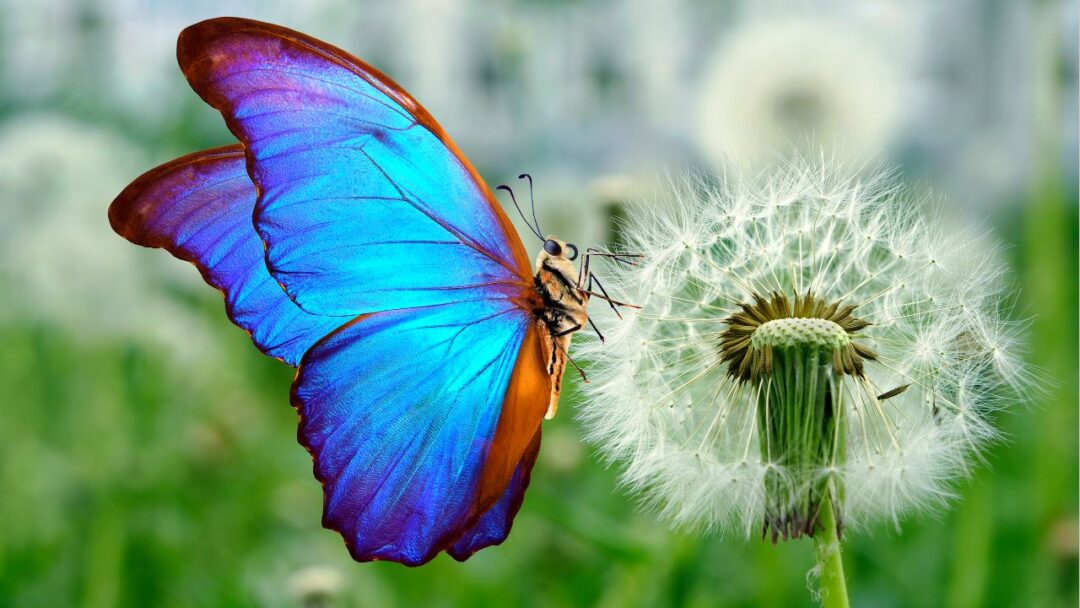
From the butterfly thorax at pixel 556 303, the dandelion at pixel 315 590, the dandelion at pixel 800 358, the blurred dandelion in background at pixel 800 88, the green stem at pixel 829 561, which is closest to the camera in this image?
the green stem at pixel 829 561

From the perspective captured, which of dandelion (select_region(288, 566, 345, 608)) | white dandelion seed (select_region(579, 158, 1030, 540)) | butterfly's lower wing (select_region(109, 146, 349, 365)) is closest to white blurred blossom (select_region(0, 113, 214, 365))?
dandelion (select_region(288, 566, 345, 608))

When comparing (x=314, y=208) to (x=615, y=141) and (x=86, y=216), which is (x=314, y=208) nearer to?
(x=86, y=216)

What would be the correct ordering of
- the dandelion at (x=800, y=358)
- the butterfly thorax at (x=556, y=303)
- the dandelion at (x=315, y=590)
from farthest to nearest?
the dandelion at (x=315, y=590) < the butterfly thorax at (x=556, y=303) < the dandelion at (x=800, y=358)

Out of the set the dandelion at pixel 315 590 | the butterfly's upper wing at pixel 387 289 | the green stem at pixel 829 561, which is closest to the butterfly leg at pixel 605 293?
the butterfly's upper wing at pixel 387 289

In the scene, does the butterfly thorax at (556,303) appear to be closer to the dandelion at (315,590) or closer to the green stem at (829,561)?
the green stem at (829,561)

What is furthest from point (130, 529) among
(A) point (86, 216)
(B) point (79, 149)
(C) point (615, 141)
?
(C) point (615, 141)

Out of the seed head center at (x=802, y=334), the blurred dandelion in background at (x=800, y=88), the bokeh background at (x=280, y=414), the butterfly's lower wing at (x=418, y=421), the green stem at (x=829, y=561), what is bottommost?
the bokeh background at (x=280, y=414)
